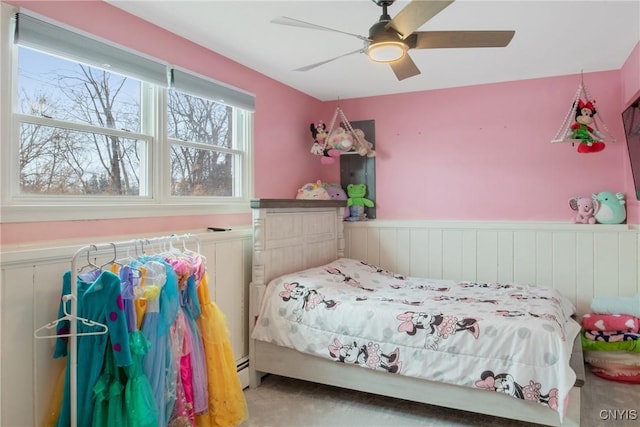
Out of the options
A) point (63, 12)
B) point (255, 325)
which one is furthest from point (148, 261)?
point (63, 12)

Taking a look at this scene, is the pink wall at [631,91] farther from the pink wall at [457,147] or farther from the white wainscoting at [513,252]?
the white wainscoting at [513,252]

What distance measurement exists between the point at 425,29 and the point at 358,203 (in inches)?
78.0

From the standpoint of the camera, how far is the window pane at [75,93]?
2041 mm

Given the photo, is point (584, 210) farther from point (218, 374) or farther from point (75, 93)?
point (75, 93)

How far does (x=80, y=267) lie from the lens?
1.97m

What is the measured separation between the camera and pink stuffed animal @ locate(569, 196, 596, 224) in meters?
3.42

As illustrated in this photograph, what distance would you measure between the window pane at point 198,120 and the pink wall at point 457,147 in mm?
213

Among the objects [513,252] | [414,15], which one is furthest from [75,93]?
[513,252]

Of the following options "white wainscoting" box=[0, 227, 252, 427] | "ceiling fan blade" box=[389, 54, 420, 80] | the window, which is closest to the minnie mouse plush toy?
"ceiling fan blade" box=[389, 54, 420, 80]

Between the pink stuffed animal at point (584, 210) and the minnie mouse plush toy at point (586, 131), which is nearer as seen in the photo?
the minnie mouse plush toy at point (586, 131)

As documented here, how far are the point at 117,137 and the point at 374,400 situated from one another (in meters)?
2.23

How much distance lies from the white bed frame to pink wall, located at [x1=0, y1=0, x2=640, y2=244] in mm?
389

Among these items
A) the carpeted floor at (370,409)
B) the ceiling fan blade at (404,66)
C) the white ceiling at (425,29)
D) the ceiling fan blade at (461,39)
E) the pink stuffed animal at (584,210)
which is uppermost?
the white ceiling at (425,29)

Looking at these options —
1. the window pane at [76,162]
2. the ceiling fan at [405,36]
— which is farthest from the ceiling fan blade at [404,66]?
the window pane at [76,162]
